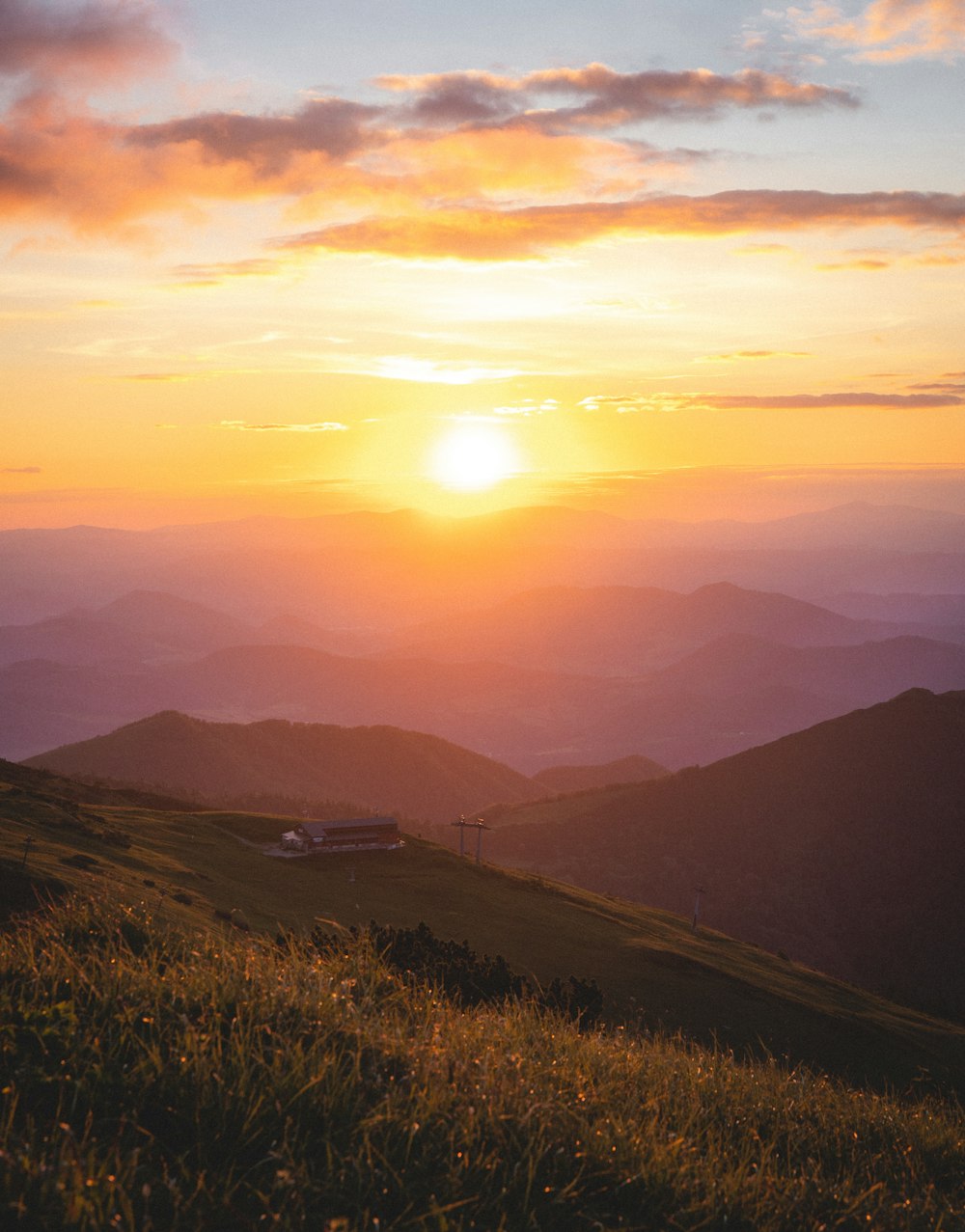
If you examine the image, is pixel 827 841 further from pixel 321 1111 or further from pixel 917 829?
pixel 321 1111

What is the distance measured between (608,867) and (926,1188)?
122 m

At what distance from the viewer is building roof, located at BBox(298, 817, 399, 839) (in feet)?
251

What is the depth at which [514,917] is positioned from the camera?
2441 inches

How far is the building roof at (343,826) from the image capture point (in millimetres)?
76375

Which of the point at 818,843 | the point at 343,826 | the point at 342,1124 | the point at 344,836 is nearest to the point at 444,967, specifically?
the point at 342,1124

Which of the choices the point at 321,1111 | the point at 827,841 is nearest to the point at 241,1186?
the point at 321,1111

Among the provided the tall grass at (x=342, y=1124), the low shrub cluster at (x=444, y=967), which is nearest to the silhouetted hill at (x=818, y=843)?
the low shrub cluster at (x=444, y=967)

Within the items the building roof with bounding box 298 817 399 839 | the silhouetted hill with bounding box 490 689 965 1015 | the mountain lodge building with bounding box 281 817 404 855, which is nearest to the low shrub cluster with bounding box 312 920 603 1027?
the mountain lodge building with bounding box 281 817 404 855

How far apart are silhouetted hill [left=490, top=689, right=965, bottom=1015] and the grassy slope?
41.3 metres

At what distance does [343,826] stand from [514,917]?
21.1 metres

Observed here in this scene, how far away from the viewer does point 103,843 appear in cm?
5359

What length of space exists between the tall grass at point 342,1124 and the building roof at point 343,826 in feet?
222

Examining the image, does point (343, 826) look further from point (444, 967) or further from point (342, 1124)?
point (342, 1124)

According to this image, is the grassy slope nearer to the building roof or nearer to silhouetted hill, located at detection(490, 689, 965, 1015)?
the building roof
